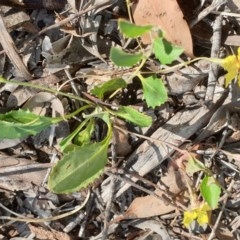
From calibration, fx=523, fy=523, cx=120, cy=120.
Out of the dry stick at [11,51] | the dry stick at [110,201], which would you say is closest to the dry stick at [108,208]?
the dry stick at [110,201]

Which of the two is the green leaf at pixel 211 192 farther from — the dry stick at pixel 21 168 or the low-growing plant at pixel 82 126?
the dry stick at pixel 21 168

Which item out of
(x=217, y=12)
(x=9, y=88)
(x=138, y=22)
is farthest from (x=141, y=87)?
(x=9, y=88)

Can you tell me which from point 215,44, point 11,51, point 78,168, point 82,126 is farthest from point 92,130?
point 215,44

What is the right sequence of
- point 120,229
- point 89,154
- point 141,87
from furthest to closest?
point 120,229, point 141,87, point 89,154

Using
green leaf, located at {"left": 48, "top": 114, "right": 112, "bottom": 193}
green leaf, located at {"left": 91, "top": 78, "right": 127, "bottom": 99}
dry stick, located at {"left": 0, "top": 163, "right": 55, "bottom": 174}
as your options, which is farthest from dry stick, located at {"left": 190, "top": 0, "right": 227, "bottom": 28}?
dry stick, located at {"left": 0, "top": 163, "right": 55, "bottom": 174}

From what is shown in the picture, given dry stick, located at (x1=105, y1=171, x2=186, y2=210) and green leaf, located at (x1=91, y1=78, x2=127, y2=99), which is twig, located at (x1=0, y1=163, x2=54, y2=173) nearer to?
dry stick, located at (x1=105, y1=171, x2=186, y2=210)

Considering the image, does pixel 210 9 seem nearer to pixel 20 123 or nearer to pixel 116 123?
pixel 116 123

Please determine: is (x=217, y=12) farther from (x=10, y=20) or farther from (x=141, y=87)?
(x=10, y=20)
